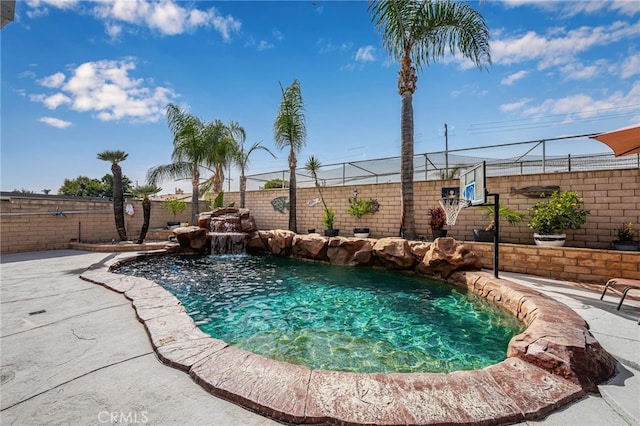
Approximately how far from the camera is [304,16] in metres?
7.65

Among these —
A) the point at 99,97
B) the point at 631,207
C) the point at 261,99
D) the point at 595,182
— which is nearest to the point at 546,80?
the point at 595,182

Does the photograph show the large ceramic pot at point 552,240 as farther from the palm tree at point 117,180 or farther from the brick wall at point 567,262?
the palm tree at point 117,180

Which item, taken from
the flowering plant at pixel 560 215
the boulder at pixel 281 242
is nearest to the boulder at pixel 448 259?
the flowering plant at pixel 560 215

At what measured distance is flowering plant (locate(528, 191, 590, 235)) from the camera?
18.8 ft

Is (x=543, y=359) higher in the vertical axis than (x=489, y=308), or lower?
higher

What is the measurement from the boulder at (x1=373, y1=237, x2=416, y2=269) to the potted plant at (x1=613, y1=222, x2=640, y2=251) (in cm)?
397

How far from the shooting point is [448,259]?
217 inches

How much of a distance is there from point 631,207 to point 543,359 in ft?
21.9

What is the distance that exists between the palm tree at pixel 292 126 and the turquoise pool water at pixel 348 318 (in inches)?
222

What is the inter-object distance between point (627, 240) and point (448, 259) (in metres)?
3.64

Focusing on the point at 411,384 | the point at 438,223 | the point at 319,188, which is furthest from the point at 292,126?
the point at 411,384

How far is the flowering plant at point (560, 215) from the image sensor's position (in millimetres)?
5734

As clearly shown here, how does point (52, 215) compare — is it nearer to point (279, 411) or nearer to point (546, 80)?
point (279, 411)

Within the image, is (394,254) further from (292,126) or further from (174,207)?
(174,207)
